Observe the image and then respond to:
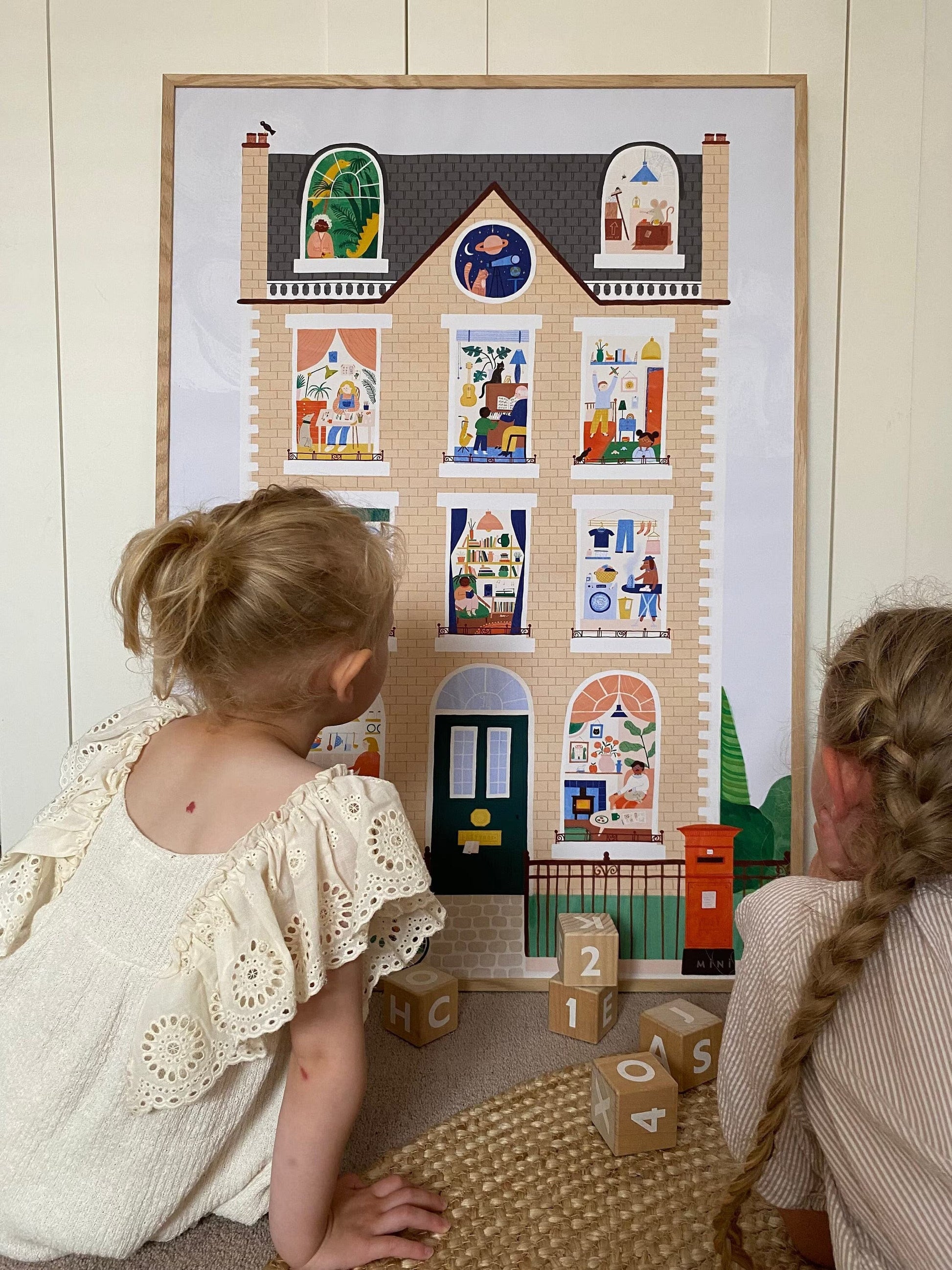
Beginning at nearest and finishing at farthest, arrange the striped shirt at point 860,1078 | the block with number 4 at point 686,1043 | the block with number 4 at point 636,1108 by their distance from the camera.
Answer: the striped shirt at point 860,1078
the block with number 4 at point 636,1108
the block with number 4 at point 686,1043

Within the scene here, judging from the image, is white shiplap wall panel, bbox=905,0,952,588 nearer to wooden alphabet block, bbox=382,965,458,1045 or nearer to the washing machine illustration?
the washing machine illustration

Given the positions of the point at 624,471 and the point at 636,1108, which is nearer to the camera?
the point at 636,1108

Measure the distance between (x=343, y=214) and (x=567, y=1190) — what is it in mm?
1169

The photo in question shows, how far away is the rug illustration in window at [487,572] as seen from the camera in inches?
47.4

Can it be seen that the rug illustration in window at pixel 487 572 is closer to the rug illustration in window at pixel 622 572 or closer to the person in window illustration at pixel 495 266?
the rug illustration in window at pixel 622 572

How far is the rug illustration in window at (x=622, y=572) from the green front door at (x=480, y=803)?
6.6 inches

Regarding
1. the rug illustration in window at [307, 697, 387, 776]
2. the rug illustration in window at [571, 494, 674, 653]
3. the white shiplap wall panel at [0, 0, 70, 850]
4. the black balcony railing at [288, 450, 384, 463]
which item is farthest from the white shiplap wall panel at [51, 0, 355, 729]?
the rug illustration in window at [571, 494, 674, 653]

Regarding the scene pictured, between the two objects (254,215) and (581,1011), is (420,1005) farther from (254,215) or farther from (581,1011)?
(254,215)

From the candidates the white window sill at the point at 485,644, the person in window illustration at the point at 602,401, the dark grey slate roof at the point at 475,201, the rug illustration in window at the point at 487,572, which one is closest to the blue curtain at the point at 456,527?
the rug illustration in window at the point at 487,572

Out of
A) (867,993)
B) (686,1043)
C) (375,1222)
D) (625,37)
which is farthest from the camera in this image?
(625,37)

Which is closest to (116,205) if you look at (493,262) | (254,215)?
(254,215)

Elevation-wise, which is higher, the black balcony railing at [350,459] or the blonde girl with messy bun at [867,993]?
the black balcony railing at [350,459]

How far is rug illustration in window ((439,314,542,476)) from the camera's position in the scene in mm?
1188

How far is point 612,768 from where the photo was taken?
1.22 metres
